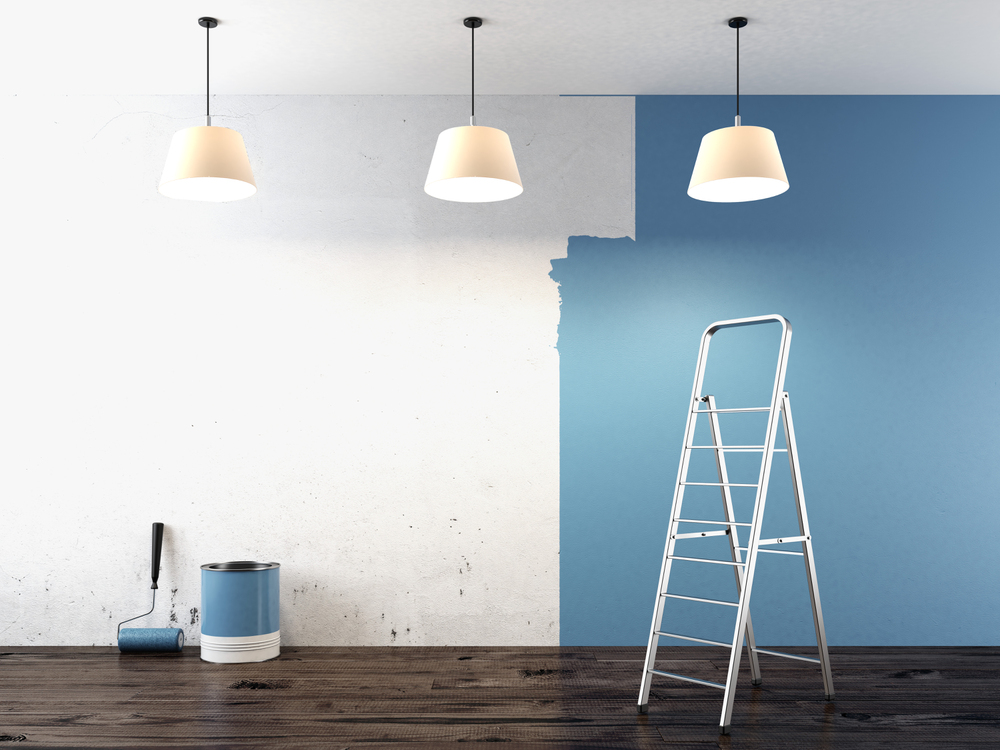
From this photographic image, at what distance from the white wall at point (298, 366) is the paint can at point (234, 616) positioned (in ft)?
0.92

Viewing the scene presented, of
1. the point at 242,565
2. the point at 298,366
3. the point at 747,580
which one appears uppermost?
the point at 298,366

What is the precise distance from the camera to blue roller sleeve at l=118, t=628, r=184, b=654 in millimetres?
3785

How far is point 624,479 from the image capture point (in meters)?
4.03

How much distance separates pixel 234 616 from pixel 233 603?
0.06 meters

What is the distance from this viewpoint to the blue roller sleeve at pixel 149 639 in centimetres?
379

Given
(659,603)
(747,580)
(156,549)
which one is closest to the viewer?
(747,580)

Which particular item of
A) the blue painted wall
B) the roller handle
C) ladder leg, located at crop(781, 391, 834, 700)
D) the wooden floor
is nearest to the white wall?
the roller handle

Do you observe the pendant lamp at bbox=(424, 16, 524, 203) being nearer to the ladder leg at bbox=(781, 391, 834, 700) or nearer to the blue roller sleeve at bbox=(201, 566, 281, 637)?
the ladder leg at bbox=(781, 391, 834, 700)

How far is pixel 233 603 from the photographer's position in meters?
3.66

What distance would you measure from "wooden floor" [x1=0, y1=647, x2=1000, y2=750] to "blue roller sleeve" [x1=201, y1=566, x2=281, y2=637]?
171 millimetres

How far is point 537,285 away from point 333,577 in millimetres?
1830

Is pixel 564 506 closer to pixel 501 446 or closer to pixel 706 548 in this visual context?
pixel 501 446

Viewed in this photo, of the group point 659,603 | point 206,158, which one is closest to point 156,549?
point 206,158

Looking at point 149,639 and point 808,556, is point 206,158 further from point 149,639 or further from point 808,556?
point 808,556
